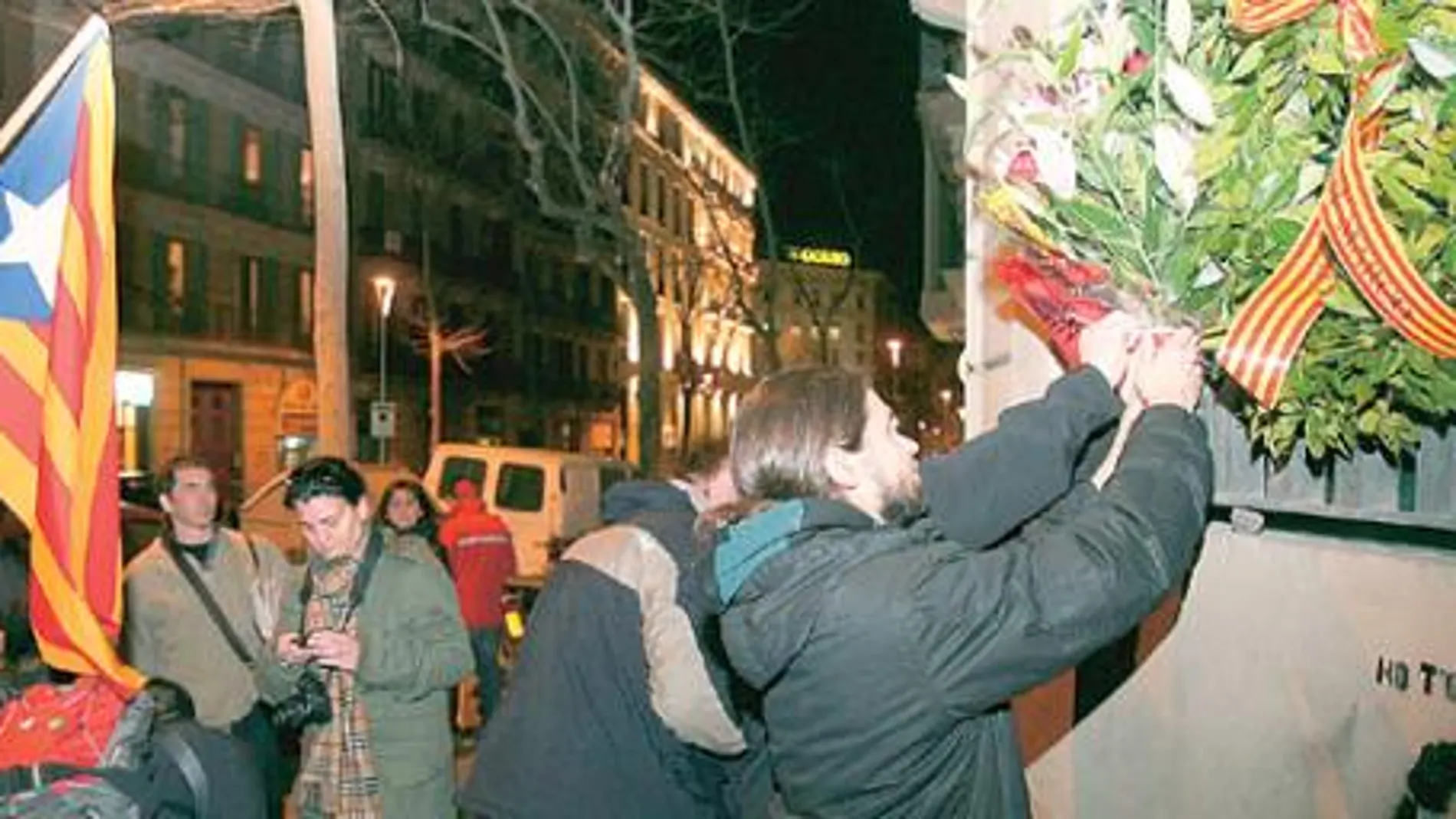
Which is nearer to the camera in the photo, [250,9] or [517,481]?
[250,9]

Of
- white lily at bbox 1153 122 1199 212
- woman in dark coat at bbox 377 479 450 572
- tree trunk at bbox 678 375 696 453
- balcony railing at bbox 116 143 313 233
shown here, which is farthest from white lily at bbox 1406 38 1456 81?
tree trunk at bbox 678 375 696 453

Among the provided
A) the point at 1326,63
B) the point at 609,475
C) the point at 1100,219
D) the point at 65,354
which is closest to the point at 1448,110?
the point at 1326,63

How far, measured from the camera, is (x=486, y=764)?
14.8 feet

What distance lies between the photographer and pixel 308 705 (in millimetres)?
5109

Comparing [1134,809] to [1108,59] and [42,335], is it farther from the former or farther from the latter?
[42,335]

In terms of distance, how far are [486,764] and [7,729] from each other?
157 centimetres

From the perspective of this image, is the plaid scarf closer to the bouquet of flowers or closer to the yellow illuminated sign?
the bouquet of flowers

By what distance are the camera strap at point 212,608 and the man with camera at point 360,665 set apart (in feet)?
2.79

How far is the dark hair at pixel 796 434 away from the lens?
2.81m

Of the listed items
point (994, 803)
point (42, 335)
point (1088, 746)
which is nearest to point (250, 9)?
point (42, 335)

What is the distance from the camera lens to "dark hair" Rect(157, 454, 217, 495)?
20.7 feet

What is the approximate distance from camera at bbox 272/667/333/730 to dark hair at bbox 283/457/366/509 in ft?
1.90

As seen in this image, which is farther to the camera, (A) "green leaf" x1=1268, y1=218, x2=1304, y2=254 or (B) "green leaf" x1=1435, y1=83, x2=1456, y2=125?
(A) "green leaf" x1=1268, y1=218, x2=1304, y2=254

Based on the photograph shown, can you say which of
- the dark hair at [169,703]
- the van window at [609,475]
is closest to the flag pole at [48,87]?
the dark hair at [169,703]
